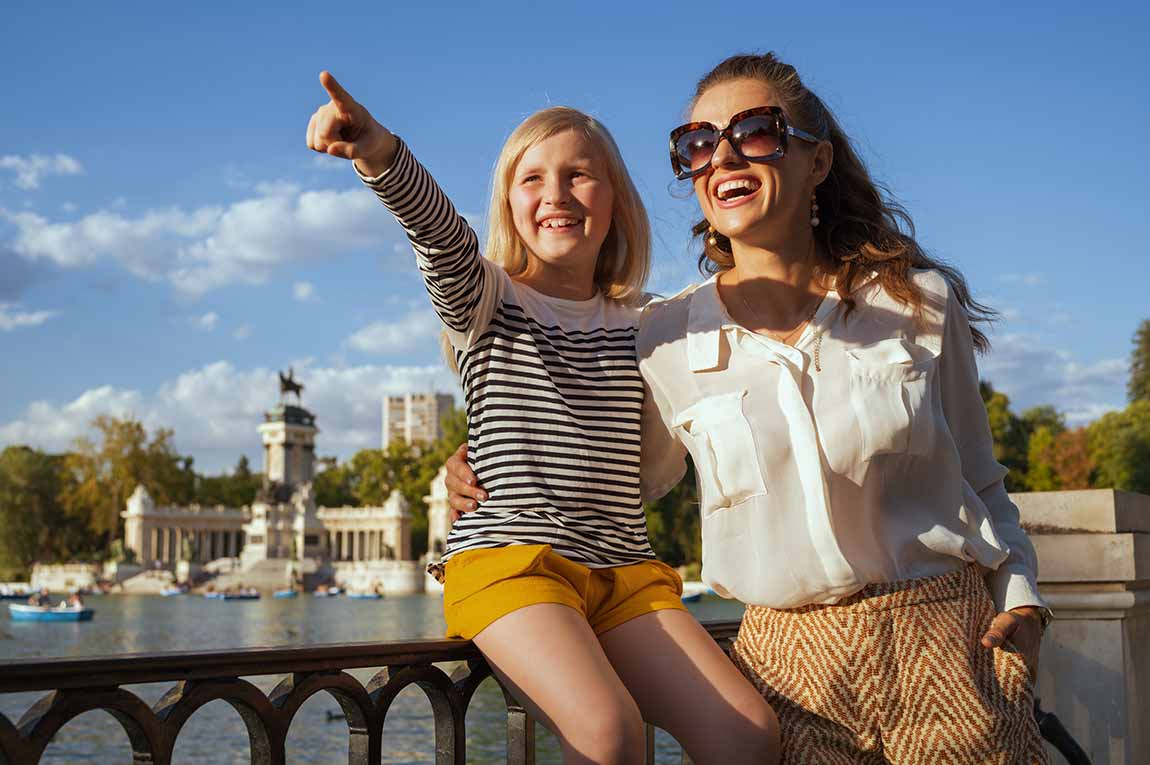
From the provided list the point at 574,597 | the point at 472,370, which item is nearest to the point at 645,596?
the point at 574,597

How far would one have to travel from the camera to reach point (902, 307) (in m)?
2.79

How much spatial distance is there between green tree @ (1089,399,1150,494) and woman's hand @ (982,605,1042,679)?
144ft

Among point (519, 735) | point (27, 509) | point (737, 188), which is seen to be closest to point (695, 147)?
point (737, 188)

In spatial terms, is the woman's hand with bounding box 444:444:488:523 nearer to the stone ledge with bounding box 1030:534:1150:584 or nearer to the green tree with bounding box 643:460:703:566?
the stone ledge with bounding box 1030:534:1150:584

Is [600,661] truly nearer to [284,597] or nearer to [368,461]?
[284,597]

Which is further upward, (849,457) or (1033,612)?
(849,457)

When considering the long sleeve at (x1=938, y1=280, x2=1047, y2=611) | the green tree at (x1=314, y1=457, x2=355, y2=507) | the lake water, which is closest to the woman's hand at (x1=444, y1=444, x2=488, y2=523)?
the lake water

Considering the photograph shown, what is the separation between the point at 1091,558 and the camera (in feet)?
14.3

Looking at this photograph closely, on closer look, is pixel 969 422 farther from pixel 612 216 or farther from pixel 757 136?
pixel 612 216

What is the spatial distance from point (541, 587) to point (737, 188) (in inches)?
39.3

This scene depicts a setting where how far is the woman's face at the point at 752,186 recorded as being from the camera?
2871mm

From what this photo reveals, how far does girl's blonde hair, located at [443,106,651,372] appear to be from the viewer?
330 cm

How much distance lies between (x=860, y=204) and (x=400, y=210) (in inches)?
42.6

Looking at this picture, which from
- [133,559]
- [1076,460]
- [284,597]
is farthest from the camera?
[133,559]
